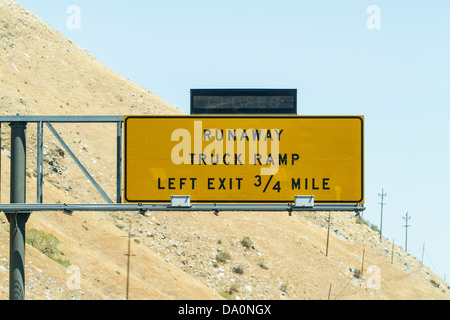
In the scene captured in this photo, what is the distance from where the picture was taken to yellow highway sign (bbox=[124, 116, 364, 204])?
995 inches

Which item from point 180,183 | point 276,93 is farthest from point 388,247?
point 180,183

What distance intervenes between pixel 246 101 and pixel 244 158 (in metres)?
7.68

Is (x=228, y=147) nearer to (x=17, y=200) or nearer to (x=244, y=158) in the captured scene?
(x=244, y=158)

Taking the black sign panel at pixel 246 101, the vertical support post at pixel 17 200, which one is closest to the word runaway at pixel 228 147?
the vertical support post at pixel 17 200

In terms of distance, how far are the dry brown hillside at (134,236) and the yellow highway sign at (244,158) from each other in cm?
1754


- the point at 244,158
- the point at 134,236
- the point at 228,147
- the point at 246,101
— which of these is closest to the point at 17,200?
the point at 228,147

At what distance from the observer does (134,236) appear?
228 ft

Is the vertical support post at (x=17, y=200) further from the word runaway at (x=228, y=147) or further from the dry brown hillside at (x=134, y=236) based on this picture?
the dry brown hillside at (x=134, y=236)

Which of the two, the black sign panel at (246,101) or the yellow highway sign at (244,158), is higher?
the black sign panel at (246,101)

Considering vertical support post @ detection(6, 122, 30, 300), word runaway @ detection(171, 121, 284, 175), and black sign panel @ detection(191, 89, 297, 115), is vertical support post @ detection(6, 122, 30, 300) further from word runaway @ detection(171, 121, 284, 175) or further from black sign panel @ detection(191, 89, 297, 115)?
black sign panel @ detection(191, 89, 297, 115)

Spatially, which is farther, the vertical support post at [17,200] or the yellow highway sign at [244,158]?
the vertical support post at [17,200]

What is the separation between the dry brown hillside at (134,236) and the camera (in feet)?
191

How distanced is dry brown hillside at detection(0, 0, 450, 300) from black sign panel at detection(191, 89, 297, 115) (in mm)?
14865
